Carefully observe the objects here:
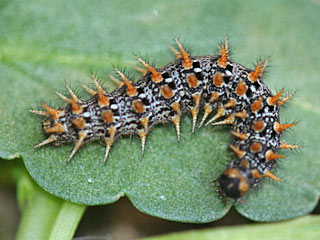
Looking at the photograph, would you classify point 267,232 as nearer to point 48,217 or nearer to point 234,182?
point 234,182

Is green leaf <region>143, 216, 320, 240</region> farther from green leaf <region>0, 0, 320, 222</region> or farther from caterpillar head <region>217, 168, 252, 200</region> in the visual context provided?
caterpillar head <region>217, 168, 252, 200</region>

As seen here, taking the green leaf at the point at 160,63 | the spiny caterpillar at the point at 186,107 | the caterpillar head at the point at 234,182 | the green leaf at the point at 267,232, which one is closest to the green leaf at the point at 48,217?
the green leaf at the point at 160,63

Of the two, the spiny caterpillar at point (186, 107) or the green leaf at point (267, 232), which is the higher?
the spiny caterpillar at point (186, 107)

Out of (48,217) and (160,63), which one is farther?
(160,63)

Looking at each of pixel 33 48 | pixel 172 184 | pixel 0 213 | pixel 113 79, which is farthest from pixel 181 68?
pixel 0 213

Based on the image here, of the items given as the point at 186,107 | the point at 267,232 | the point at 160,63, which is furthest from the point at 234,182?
the point at 160,63

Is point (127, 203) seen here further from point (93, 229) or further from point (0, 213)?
point (0, 213)

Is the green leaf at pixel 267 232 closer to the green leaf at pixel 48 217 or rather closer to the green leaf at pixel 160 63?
the green leaf at pixel 160 63
